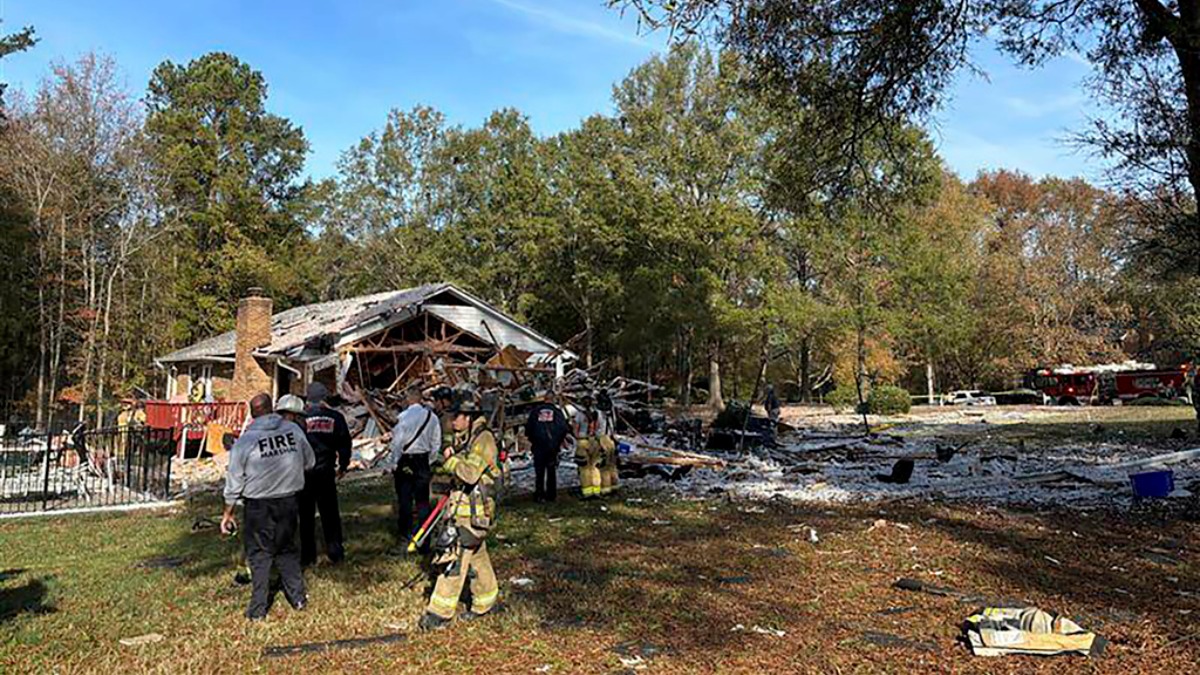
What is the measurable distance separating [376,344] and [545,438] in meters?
12.3

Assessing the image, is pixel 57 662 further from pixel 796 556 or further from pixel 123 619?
pixel 796 556

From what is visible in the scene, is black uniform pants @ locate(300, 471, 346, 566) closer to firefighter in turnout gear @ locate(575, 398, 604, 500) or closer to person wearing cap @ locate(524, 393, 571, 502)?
person wearing cap @ locate(524, 393, 571, 502)

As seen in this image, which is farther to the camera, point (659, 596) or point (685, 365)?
point (685, 365)

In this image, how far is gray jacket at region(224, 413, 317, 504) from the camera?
21.7ft

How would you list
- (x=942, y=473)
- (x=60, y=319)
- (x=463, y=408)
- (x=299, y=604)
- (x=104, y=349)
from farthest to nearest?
(x=104, y=349)
(x=60, y=319)
(x=942, y=473)
(x=463, y=408)
(x=299, y=604)

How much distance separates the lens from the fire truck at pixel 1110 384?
4003 cm

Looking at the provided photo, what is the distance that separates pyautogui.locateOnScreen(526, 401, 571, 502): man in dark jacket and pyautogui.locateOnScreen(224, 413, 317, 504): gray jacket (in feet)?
19.2

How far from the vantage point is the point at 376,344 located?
23359 mm

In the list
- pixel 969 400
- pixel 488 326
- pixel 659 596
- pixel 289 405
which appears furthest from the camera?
pixel 969 400

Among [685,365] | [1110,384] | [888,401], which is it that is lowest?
[888,401]

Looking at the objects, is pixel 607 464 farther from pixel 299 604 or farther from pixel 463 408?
pixel 299 604

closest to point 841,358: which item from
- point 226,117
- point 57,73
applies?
point 226,117

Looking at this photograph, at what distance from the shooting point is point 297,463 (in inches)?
268

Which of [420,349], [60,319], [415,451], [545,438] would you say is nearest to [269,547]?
[415,451]
